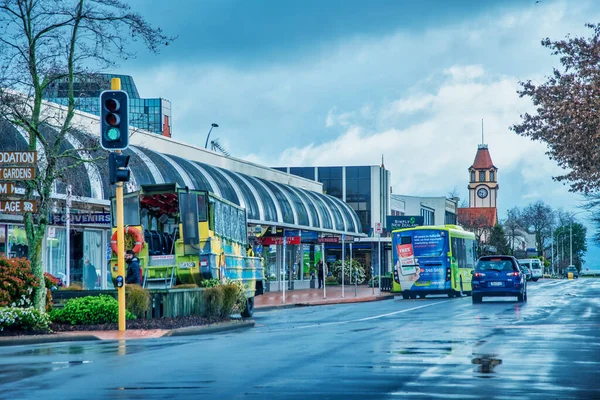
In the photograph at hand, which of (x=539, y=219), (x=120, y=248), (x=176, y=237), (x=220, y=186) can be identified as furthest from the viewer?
(x=539, y=219)

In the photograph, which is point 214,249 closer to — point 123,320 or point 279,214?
point 123,320

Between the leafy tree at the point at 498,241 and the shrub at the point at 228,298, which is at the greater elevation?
the leafy tree at the point at 498,241

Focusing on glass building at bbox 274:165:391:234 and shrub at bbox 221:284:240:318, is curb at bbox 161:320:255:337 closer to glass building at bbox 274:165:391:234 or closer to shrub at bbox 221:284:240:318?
shrub at bbox 221:284:240:318

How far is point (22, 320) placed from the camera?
20.2m

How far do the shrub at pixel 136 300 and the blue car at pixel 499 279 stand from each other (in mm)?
17011

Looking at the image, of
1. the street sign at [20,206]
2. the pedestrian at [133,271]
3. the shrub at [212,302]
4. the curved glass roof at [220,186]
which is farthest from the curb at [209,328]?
the curved glass roof at [220,186]

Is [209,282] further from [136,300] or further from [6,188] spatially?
[6,188]

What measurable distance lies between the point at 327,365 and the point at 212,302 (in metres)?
11.6

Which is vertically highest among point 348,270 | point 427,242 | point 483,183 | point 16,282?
point 483,183

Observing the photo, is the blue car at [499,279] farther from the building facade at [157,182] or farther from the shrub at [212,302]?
the shrub at [212,302]

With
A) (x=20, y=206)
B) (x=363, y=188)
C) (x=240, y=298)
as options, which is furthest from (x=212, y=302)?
(x=363, y=188)

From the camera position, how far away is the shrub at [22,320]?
19891 mm

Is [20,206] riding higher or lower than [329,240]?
higher

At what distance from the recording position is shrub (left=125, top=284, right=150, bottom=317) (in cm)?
2234
